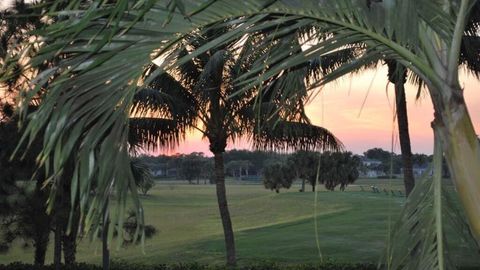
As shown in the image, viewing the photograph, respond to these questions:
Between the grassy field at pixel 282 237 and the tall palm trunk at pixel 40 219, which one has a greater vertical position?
the tall palm trunk at pixel 40 219

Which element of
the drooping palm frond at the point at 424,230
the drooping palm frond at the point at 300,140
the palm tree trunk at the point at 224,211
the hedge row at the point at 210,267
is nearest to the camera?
the drooping palm frond at the point at 424,230

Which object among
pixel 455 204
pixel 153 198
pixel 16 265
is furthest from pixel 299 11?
pixel 153 198

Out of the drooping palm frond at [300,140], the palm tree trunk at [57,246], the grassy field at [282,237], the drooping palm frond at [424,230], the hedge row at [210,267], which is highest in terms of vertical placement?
the drooping palm frond at [300,140]

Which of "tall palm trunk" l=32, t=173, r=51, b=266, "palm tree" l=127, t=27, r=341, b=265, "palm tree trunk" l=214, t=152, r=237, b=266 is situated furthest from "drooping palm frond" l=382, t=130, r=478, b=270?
"palm tree trunk" l=214, t=152, r=237, b=266

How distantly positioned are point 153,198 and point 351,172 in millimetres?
45351

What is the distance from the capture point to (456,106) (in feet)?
8.61

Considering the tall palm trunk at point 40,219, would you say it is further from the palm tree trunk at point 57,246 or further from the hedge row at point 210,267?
the hedge row at point 210,267

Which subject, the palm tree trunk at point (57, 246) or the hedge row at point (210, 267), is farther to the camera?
the palm tree trunk at point (57, 246)

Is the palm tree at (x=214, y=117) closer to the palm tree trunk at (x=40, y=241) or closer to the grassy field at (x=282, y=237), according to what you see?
the grassy field at (x=282, y=237)

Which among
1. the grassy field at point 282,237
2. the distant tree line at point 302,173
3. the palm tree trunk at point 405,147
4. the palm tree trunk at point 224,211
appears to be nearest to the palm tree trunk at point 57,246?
the grassy field at point 282,237

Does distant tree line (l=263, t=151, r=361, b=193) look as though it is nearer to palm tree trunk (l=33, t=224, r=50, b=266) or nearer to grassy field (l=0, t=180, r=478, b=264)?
grassy field (l=0, t=180, r=478, b=264)

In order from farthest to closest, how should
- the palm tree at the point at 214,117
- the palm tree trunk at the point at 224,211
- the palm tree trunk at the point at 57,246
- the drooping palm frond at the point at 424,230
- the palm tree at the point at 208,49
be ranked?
1. the palm tree trunk at the point at 224,211
2. the palm tree at the point at 214,117
3. the palm tree trunk at the point at 57,246
4. the drooping palm frond at the point at 424,230
5. the palm tree at the point at 208,49

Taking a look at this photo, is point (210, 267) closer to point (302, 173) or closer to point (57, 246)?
point (57, 246)

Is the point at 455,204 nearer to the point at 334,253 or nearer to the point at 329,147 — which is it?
the point at 329,147
